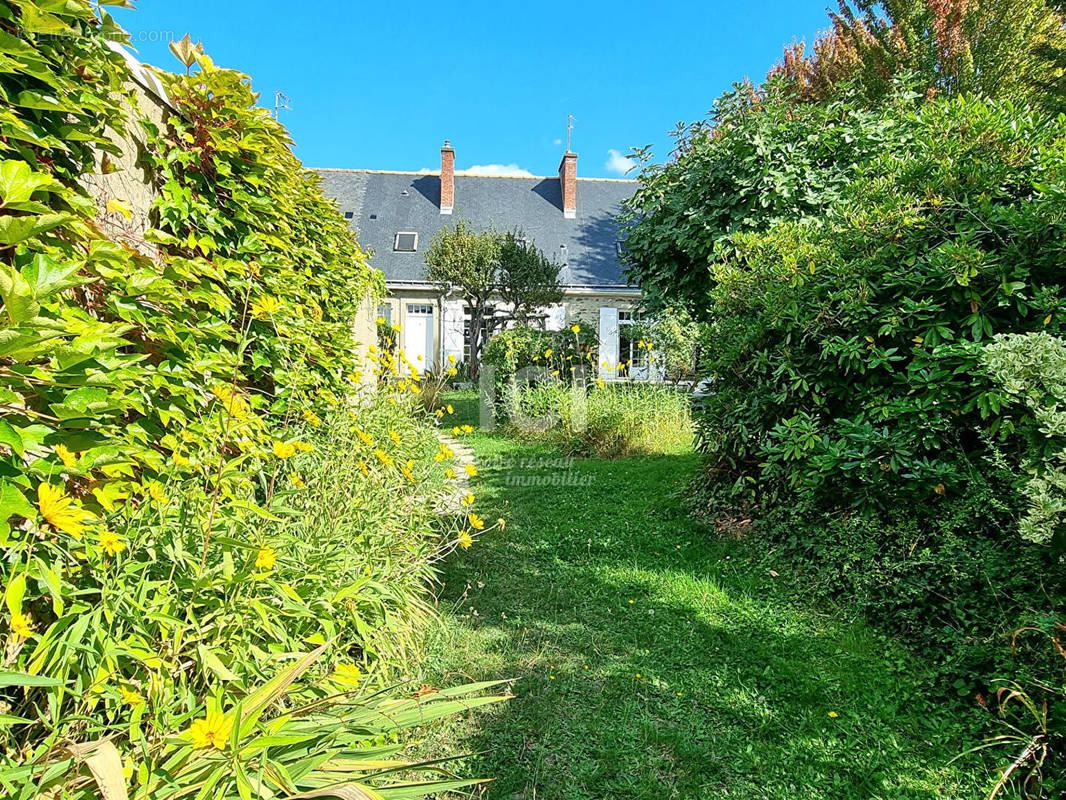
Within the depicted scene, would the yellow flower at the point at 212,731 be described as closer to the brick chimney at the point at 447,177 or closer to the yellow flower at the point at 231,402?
the yellow flower at the point at 231,402

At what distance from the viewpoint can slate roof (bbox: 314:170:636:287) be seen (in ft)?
59.5

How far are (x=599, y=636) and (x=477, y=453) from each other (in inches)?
168

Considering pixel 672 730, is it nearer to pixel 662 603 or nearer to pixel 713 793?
pixel 713 793

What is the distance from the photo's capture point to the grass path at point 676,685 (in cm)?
181

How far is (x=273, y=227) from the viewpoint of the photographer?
103 inches

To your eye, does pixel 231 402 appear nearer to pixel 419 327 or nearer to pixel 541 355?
pixel 541 355

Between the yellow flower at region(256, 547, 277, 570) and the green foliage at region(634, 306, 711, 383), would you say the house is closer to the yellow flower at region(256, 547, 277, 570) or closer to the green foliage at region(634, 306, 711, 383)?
the green foliage at region(634, 306, 711, 383)

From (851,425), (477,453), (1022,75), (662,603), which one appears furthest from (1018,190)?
(1022,75)

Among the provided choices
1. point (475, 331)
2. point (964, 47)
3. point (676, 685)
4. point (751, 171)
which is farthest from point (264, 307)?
point (475, 331)

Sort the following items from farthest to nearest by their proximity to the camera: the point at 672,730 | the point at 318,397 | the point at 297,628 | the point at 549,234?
the point at 549,234
the point at 318,397
the point at 672,730
the point at 297,628

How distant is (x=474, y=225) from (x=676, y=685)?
18446 mm

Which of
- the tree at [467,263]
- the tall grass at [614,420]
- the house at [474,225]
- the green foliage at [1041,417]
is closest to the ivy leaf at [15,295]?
the green foliage at [1041,417]

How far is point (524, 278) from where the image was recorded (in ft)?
49.5

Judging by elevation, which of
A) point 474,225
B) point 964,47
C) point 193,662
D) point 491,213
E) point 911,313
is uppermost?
point 491,213
